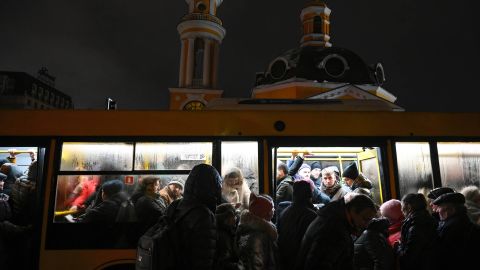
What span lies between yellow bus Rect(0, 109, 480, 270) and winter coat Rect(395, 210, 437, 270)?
1.22 m

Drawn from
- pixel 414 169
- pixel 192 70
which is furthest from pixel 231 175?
pixel 192 70

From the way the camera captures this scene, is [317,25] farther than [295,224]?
Yes

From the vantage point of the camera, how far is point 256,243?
321 centimetres

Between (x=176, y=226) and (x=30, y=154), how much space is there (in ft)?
10.9

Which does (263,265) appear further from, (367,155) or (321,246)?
(367,155)

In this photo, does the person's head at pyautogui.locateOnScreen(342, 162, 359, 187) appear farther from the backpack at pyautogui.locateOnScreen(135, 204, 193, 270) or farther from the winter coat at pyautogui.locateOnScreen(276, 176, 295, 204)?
the backpack at pyautogui.locateOnScreen(135, 204, 193, 270)

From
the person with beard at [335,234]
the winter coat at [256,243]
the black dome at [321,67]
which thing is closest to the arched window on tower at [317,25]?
the black dome at [321,67]

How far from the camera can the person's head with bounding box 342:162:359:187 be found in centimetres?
569

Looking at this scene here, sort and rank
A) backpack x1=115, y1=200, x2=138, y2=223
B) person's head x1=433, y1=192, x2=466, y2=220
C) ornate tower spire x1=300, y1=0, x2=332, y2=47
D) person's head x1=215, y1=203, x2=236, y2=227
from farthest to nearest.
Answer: ornate tower spire x1=300, y1=0, x2=332, y2=47 → backpack x1=115, y1=200, x2=138, y2=223 → person's head x1=433, y1=192, x2=466, y2=220 → person's head x1=215, y1=203, x2=236, y2=227

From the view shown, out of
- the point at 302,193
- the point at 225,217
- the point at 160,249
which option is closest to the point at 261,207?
the point at 225,217

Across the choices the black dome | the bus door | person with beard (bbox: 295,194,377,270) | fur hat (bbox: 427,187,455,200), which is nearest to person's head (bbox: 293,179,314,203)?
person with beard (bbox: 295,194,377,270)

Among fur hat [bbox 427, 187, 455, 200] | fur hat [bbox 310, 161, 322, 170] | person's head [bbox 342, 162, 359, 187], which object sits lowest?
fur hat [bbox 427, 187, 455, 200]

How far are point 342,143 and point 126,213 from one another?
313cm

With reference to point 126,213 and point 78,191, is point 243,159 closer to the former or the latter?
point 126,213
